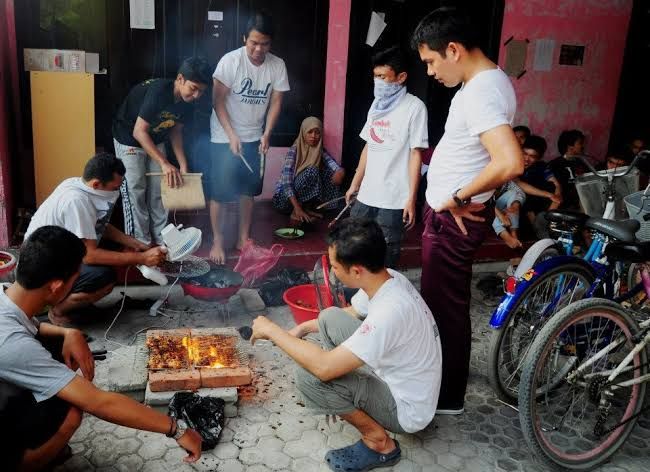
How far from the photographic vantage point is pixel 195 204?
17.4ft

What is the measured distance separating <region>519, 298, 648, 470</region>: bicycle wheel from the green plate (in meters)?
3.35

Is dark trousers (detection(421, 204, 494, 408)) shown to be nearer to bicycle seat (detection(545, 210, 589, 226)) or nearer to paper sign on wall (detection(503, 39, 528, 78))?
bicycle seat (detection(545, 210, 589, 226))

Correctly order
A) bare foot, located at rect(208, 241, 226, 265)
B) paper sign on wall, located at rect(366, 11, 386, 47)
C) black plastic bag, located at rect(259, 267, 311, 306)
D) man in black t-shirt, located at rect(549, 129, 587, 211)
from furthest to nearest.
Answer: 1. man in black t-shirt, located at rect(549, 129, 587, 211)
2. paper sign on wall, located at rect(366, 11, 386, 47)
3. bare foot, located at rect(208, 241, 226, 265)
4. black plastic bag, located at rect(259, 267, 311, 306)

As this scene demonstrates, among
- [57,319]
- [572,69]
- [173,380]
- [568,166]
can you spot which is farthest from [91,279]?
[572,69]

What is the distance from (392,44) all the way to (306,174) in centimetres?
201

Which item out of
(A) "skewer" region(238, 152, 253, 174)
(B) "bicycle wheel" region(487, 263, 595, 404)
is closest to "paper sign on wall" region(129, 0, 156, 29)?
(A) "skewer" region(238, 152, 253, 174)

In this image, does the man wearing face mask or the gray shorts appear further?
the man wearing face mask

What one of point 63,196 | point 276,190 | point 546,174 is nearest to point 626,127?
point 546,174

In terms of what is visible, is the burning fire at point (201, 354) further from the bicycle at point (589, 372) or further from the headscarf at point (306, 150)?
the headscarf at point (306, 150)

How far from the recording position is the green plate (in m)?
6.73

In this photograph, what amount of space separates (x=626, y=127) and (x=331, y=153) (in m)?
4.53

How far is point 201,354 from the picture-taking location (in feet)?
13.7

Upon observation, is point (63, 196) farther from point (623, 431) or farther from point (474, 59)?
point (623, 431)

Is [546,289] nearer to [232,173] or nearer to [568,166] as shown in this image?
[232,173]
